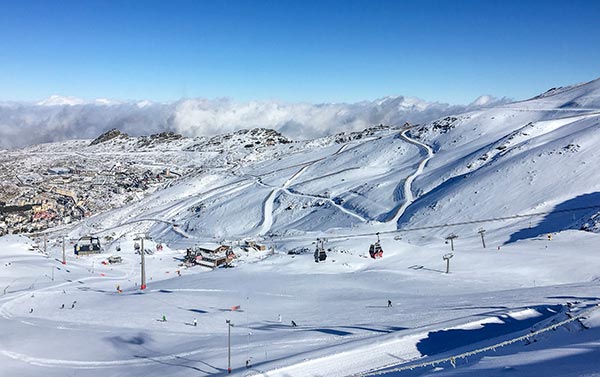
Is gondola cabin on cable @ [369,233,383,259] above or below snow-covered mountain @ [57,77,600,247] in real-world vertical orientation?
below

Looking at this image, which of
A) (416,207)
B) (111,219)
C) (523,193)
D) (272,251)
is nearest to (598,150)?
(523,193)

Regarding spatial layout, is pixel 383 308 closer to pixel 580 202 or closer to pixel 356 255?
pixel 356 255

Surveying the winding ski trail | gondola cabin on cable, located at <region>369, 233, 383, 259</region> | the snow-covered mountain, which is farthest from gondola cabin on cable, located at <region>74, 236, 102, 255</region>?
gondola cabin on cable, located at <region>369, 233, 383, 259</region>

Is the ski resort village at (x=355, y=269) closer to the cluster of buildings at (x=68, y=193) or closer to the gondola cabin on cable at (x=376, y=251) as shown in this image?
the gondola cabin on cable at (x=376, y=251)

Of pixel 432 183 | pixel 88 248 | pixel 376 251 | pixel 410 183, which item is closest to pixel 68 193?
pixel 88 248

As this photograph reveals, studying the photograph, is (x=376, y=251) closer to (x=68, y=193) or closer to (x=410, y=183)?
(x=410, y=183)

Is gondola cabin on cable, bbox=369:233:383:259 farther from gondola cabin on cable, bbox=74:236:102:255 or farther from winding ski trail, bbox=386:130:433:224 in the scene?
gondola cabin on cable, bbox=74:236:102:255

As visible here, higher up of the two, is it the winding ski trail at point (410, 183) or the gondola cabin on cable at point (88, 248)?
the winding ski trail at point (410, 183)

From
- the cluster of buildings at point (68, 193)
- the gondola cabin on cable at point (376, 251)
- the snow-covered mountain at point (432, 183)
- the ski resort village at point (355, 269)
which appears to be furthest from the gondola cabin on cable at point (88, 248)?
the cluster of buildings at point (68, 193)

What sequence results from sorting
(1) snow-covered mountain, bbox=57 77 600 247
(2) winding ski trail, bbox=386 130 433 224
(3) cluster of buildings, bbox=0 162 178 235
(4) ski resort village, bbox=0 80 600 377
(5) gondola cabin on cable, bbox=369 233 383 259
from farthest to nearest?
(3) cluster of buildings, bbox=0 162 178 235, (2) winding ski trail, bbox=386 130 433 224, (1) snow-covered mountain, bbox=57 77 600 247, (5) gondola cabin on cable, bbox=369 233 383 259, (4) ski resort village, bbox=0 80 600 377

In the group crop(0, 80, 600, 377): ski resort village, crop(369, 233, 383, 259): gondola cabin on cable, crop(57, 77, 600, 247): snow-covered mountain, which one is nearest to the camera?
crop(0, 80, 600, 377): ski resort village
